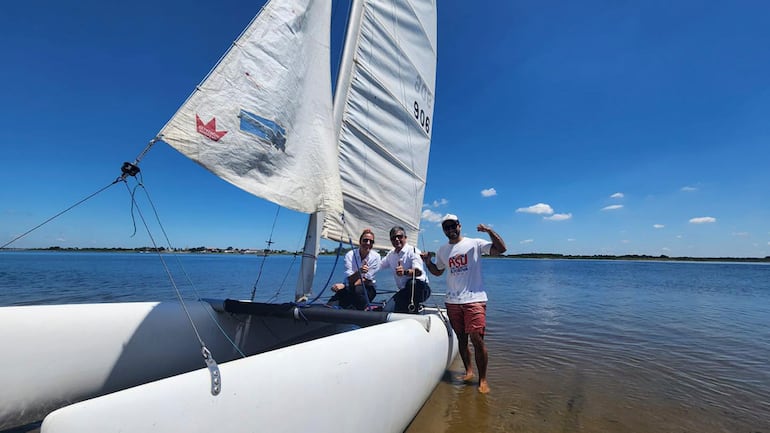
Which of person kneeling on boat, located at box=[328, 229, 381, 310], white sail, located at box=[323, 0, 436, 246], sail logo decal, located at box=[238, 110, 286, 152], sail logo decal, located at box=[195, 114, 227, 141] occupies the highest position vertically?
white sail, located at box=[323, 0, 436, 246]

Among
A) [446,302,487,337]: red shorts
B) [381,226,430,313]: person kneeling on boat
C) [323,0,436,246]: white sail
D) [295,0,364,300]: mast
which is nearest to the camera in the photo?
[446,302,487,337]: red shorts

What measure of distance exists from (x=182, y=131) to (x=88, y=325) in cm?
197

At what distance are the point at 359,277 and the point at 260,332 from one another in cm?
139

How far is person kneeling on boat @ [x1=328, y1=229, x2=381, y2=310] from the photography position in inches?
183

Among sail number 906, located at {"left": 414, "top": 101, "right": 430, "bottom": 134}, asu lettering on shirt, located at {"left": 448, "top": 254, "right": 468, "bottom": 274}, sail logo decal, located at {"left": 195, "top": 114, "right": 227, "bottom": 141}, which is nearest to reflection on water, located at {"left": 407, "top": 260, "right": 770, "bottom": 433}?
asu lettering on shirt, located at {"left": 448, "top": 254, "right": 468, "bottom": 274}

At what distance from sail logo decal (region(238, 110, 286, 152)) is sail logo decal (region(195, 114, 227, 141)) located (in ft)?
0.76

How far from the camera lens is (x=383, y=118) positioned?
18.6ft

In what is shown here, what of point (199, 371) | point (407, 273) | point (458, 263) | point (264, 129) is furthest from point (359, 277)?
point (199, 371)

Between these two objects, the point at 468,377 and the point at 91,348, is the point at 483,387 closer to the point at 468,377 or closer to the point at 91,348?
the point at 468,377

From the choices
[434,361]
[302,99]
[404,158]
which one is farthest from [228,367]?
[404,158]

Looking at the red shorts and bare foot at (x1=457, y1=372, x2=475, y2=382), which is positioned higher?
the red shorts

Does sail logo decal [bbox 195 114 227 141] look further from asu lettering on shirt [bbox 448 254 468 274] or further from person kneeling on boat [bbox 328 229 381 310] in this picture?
asu lettering on shirt [bbox 448 254 468 274]

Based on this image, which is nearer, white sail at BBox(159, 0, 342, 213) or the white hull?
the white hull

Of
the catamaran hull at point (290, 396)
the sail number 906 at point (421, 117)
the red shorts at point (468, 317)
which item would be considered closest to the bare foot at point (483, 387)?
the red shorts at point (468, 317)
